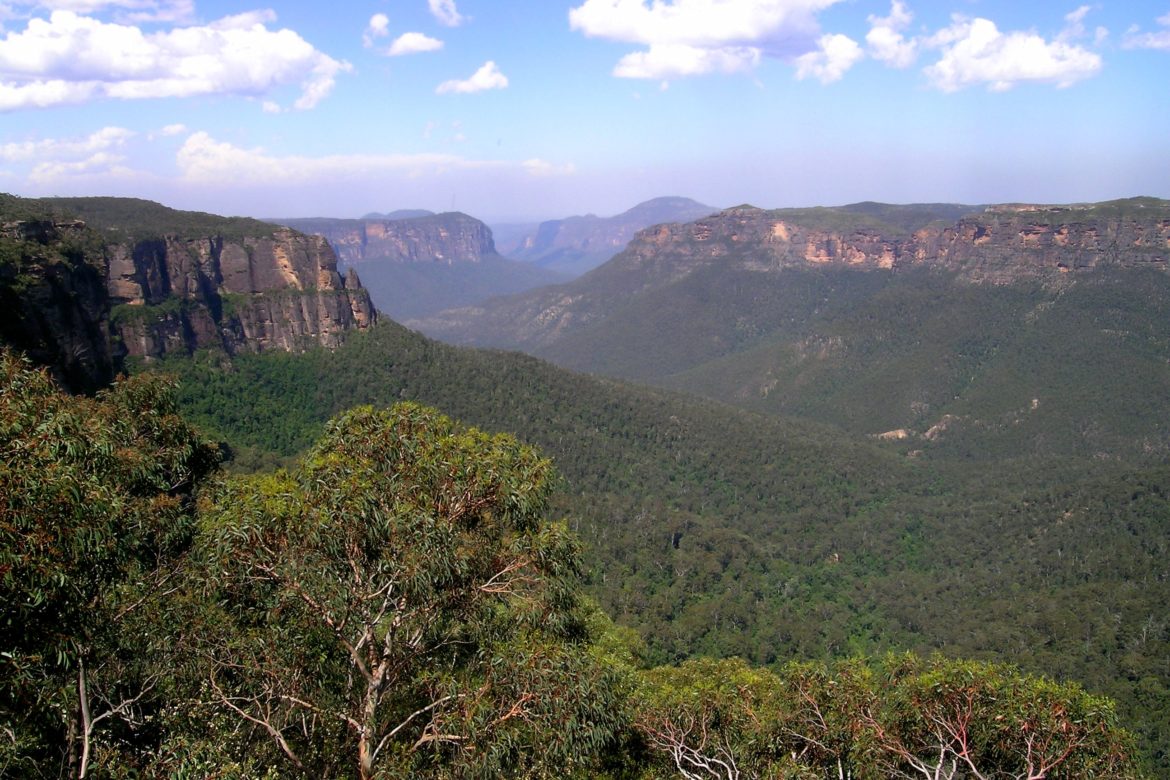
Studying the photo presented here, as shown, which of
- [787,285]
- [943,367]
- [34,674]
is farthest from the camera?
[787,285]

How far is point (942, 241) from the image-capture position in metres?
133

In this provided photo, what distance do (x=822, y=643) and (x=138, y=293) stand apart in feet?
185

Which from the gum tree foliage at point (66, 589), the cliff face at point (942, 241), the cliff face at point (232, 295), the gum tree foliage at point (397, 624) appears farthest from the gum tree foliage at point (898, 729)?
the cliff face at point (942, 241)

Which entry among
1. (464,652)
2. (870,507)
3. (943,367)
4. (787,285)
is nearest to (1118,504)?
(870,507)

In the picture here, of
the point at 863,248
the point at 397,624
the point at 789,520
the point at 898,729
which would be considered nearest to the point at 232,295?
the point at 789,520

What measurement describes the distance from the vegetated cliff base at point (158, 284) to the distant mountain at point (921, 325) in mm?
71778

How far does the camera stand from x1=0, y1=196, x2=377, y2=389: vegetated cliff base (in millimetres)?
34656

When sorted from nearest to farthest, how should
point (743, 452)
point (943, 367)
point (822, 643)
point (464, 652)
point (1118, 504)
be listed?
point (464, 652)
point (822, 643)
point (1118, 504)
point (743, 452)
point (943, 367)

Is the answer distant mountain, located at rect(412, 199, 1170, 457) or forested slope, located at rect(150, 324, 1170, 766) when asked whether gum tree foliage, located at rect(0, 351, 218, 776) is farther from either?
distant mountain, located at rect(412, 199, 1170, 457)

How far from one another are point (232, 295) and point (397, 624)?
64.7m

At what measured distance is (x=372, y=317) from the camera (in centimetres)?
7300

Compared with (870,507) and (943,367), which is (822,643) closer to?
(870,507)

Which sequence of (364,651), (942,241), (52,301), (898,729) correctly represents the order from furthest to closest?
(942,241), (52,301), (898,729), (364,651)

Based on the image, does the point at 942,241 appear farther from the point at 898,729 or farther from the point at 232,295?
the point at 898,729
